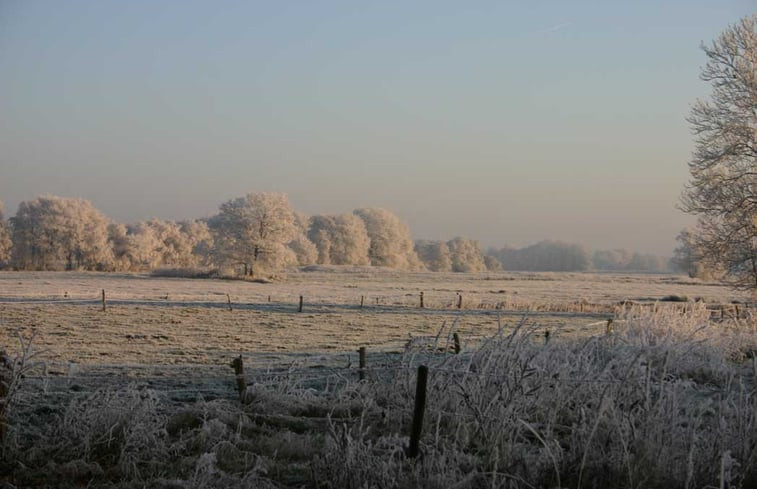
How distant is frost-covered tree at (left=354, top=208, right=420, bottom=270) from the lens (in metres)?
121

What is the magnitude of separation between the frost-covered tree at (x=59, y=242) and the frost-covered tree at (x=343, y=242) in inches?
1457

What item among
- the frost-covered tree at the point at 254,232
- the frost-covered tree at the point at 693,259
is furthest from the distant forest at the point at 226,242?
the frost-covered tree at the point at 693,259

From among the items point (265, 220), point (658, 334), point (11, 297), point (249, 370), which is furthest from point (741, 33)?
point (265, 220)

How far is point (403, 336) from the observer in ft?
85.3

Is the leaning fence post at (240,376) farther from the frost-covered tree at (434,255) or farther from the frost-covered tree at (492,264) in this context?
the frost-covered tree at (492,264)

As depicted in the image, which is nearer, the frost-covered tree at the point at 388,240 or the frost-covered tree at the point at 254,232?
the frost-covered tree at the point at 254,232

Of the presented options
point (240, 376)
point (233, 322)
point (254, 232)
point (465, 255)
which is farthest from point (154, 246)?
point (240, 376)

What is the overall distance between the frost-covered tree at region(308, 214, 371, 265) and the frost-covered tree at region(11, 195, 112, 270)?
37.0 metres

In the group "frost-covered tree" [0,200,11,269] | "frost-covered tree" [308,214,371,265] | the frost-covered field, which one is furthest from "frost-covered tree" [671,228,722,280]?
"frost-covered tree" [0,200,11,269]

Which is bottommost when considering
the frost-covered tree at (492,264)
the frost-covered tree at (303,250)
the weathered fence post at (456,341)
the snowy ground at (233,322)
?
the snowy ground at (233,322)

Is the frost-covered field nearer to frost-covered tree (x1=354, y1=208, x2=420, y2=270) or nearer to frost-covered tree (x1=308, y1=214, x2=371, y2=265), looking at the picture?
frost-covered tree (x1=308, y1=214, x2=371, y2=265)

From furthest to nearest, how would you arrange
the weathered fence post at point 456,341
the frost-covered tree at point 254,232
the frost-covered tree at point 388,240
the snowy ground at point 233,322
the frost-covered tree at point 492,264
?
→ the frost-covered tree at point 492,264, the frost-covered tree at point 388,240, the frost-covered tree at point 254,232, the snowy ground at point 233,322, the weathered fence post at point 456,341

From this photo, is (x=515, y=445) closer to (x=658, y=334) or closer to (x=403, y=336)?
(x=658, y=334)

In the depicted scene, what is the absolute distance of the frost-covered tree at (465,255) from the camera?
135250 mm
